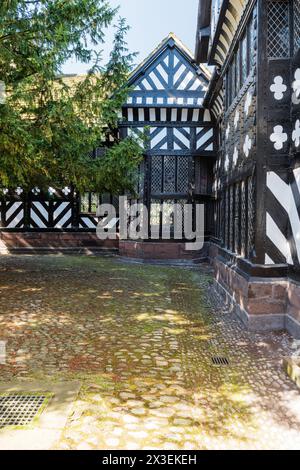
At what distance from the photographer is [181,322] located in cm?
595

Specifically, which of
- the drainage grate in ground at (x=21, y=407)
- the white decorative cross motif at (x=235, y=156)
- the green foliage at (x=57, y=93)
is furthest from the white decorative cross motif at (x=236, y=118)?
the drainage grate in ground at (x=21, y=407)

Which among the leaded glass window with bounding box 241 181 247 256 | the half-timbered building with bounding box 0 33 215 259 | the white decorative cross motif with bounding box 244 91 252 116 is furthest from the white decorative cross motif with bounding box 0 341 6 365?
the half-timbered building with bounding box 0 33 215 259

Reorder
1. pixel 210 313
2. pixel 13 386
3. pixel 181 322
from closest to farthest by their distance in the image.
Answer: pixel 13 386 < pixel 181 322 < pixel 210 313

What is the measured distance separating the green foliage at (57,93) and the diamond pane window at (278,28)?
367 cm

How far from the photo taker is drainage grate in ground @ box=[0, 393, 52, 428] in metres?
2.96

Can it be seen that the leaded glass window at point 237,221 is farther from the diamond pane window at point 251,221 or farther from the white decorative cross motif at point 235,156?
the diamond pane window at point 251,221

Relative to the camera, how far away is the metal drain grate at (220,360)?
4.25 meters

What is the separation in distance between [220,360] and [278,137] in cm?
329

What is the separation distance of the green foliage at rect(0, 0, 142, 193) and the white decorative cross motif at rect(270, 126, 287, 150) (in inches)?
158

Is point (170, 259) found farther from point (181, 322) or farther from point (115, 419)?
point (115, 419)

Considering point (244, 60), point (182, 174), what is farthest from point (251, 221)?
point (182, 174)

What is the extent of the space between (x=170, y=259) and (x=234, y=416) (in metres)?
9.85

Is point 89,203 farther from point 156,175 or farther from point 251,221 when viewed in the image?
point 251,221

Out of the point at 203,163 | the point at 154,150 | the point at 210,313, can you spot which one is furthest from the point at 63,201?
the point at 210,313
